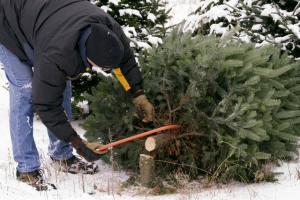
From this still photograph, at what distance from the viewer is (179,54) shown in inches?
147

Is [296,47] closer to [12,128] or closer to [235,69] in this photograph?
[235,69]

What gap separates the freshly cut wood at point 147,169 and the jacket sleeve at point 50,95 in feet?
2.50

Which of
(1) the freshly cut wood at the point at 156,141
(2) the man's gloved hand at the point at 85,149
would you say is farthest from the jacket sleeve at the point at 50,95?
(1) the freshly cut wood at the point at 156,141

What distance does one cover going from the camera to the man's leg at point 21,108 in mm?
3500

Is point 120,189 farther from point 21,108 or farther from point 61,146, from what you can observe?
point 21,108

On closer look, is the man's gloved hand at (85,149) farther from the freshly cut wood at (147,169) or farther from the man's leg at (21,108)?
the man's leg at (21,108)

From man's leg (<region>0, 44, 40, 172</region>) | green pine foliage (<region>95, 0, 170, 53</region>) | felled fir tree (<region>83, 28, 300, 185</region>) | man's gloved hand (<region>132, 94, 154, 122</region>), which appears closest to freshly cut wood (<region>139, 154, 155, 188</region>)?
felled fir tree (<region>83, 28, 300, 185</region>)

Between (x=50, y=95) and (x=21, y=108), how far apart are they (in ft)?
2.04

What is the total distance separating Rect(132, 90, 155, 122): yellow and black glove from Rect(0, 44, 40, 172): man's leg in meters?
0.95

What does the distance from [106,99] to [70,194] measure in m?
1.03

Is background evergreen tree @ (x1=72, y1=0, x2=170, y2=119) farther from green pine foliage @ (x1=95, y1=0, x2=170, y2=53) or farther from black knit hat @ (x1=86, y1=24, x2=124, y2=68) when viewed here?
black knit hat @ (x1=86, y1=24, x2=124, y2=68)

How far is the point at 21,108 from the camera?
11.6ft

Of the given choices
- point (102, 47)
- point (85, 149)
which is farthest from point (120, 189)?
point (102, 47)

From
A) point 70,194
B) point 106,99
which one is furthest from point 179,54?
point 70,194
